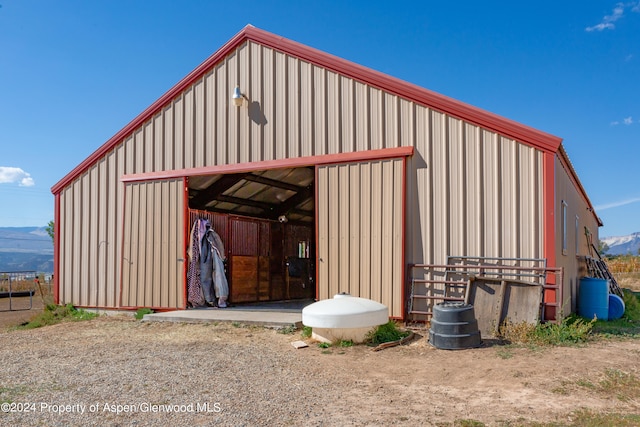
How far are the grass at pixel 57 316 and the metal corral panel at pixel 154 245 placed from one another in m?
1.05

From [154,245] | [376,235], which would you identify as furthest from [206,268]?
[376,235]

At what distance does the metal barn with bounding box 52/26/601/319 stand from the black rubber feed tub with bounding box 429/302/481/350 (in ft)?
4.59

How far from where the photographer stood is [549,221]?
728cm

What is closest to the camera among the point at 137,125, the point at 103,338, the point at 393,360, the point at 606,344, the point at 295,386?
the point at 295,386

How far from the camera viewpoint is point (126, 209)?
35.7ft

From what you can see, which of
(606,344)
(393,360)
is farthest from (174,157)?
(606,344)

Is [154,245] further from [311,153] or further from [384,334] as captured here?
[384,334]

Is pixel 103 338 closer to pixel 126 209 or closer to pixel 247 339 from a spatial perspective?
pixel 247 339

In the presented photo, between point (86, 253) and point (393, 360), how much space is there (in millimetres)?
8016

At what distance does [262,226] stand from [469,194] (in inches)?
268

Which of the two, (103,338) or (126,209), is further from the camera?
(126,209)

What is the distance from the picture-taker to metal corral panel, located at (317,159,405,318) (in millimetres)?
8125

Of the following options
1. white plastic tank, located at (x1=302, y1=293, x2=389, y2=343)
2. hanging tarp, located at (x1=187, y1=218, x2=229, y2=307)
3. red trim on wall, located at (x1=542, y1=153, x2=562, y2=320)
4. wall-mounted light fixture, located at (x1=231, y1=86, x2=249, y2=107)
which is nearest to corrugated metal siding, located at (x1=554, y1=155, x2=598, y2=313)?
red trim on wall, located at (x1=542, y1=153, x2=562, y2=320)

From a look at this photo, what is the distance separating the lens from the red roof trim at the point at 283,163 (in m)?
8.29
